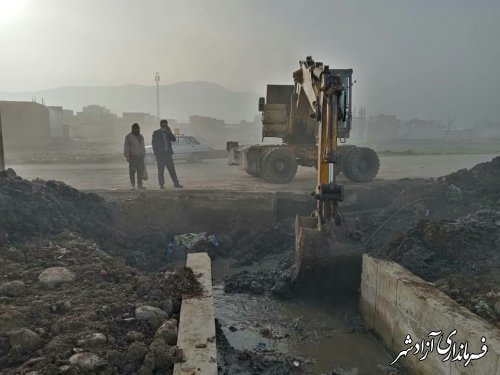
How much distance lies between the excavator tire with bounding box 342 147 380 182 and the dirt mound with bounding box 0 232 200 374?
311 inches

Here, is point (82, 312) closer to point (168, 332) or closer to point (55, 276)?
point (168, 332)

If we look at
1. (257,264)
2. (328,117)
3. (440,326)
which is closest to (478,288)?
(440,326)

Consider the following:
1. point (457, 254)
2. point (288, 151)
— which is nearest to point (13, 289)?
point (457, 254)

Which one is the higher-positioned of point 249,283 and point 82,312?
point 82,312

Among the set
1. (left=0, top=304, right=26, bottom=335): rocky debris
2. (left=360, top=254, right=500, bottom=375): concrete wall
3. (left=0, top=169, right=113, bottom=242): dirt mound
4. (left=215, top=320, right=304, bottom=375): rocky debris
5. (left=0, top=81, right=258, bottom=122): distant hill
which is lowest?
(left=215, top=320, right=304, bottom=375): rocky debris

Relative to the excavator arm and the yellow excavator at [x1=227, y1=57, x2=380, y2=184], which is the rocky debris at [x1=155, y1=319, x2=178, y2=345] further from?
the yellow excavator at [x1=227, y1=57, x2=380, y2=184]

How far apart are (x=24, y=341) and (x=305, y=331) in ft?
10.8

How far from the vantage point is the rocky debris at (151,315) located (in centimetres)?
418

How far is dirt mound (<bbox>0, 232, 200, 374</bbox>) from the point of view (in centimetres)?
342

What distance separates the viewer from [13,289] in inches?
176

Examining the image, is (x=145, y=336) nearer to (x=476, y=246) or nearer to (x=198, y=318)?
(x=198, y=318)

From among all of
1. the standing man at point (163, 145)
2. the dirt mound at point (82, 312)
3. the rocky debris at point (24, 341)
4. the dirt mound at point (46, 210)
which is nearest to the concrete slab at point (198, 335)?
the dirt mound at point (82, 312)

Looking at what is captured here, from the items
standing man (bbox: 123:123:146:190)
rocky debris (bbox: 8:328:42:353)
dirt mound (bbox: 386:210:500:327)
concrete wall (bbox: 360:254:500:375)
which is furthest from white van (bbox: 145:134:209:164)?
rocky debris (bbox: 8:328:42:353)

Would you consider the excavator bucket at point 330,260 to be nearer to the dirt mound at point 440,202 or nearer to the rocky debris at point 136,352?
the dirt mound at point 440,202
